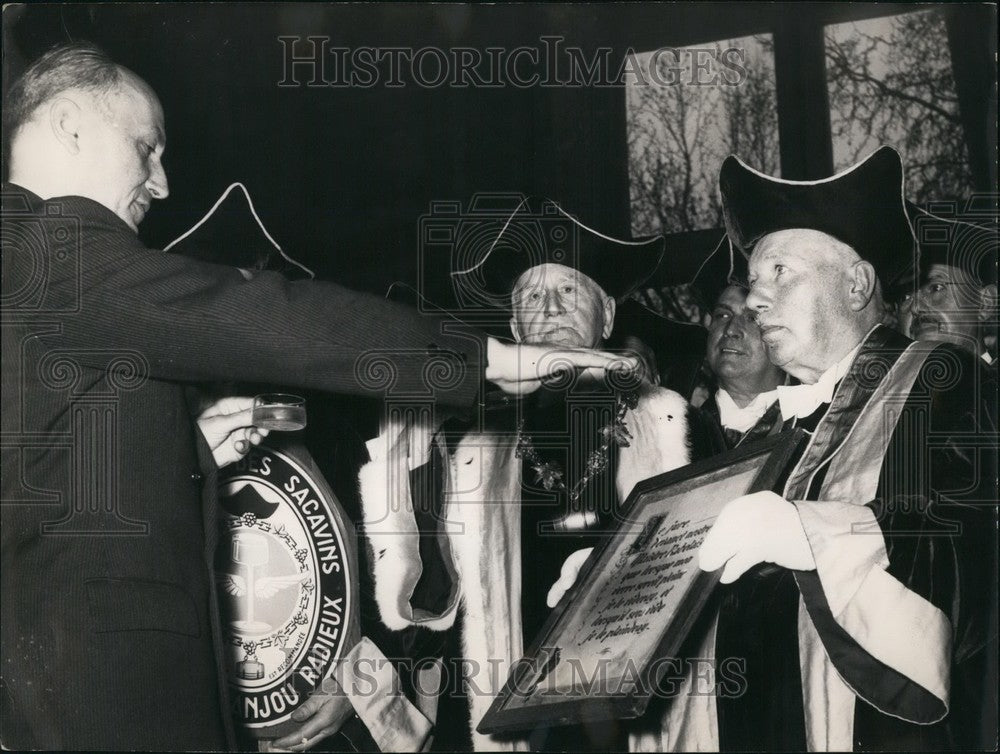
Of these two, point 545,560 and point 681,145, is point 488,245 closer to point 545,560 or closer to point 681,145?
point 681,145

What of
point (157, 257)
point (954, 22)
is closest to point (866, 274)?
point (954, 22)

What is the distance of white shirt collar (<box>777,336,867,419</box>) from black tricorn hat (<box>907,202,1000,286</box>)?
0.46 meters

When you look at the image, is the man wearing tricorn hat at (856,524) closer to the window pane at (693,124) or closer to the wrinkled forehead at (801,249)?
the wrinkled forehead at (801,249)

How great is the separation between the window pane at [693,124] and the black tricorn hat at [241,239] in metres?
1.29

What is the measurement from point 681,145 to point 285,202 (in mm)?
1469

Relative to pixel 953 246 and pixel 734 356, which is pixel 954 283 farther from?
pixel 734 356

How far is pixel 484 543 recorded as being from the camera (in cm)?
445

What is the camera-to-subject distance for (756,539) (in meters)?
4.18

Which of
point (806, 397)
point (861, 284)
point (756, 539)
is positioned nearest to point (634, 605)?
point (756, 539)

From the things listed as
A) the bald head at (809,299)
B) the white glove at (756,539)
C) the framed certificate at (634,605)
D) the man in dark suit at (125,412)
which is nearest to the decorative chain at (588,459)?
the framed certificate at (634,605)

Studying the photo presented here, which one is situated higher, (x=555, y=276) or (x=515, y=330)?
(x=555, y=276)

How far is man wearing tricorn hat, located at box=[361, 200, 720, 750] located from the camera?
14.5 ft

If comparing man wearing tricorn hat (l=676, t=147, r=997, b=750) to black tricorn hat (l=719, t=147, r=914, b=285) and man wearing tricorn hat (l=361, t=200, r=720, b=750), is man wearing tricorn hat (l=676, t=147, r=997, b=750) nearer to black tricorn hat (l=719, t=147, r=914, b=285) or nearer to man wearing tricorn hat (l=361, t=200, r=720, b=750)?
black tricorn hat (l=719, t=147, r=914, b=285)

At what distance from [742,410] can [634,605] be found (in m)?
0.80
